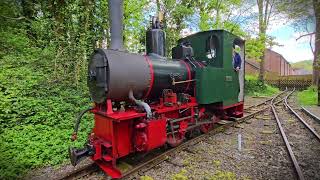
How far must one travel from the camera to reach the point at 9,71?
7629 millimetres

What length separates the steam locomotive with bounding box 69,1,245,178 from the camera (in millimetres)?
4594

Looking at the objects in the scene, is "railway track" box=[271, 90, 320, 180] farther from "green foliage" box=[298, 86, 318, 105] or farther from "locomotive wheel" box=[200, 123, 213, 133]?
"green foliage" box=[298, 86, 318, 105]

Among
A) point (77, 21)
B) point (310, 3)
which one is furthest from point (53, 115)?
point (310, 3)

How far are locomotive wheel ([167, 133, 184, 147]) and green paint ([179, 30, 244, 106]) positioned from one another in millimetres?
1108

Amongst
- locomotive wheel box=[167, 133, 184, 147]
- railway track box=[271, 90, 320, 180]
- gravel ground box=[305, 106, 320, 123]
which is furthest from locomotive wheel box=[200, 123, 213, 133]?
gravel ground box=[305, 106, 320, 123]

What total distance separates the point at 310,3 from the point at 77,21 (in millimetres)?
9347

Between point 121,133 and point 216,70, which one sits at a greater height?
point 216,70

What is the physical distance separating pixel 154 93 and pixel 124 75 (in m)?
1.21

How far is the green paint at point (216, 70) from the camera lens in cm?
654

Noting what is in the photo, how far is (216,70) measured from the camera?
271 inches

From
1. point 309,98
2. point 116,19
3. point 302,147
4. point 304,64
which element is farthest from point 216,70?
point 304,64

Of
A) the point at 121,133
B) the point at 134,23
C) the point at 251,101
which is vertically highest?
the point at 134,23

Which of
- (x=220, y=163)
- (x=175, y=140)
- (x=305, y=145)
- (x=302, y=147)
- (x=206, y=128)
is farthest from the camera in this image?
(x=206, y=128)

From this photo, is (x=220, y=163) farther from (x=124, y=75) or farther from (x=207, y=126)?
(x=124, y=75)
